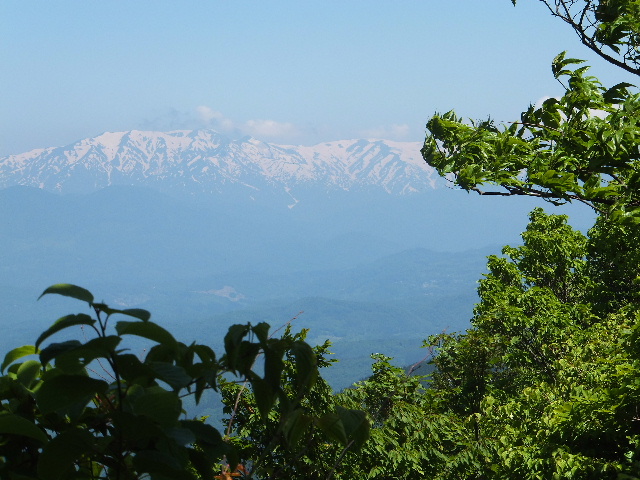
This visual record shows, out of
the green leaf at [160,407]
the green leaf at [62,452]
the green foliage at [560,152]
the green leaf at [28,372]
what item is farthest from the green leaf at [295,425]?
the green foliage at [560,152]

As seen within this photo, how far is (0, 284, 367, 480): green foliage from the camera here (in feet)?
3.40

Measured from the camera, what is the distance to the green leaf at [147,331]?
41.2 inches

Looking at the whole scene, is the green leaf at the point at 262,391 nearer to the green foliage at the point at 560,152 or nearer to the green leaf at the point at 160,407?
the green leaf at the point at 160,407

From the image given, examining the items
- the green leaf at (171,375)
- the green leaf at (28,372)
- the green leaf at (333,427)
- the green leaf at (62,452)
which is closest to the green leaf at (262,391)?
the green leaf at (333,427)

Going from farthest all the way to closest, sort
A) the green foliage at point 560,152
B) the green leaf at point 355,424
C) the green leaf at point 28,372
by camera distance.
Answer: the green foliage at point 560,152 < the green leaf at point 28,372 < the green leaf at point 355,424

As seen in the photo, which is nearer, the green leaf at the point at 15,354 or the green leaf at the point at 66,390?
the green leaf at the point at 66,390

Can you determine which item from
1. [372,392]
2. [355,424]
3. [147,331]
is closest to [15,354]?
[147,331]

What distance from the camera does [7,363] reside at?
1.34 metres

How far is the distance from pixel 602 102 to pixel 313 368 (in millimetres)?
4800

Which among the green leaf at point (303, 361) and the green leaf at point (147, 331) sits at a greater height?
the green leaf at point (147, 331)

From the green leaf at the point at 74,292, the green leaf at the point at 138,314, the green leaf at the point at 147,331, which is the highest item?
the green leaf at the point at 74,292

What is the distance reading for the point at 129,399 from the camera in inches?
43.1

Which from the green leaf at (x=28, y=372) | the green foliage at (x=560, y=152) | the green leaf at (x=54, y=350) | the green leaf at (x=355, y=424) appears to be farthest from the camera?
the green foliage at (x=560, y=152)

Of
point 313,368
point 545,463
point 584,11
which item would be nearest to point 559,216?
point 545,463
